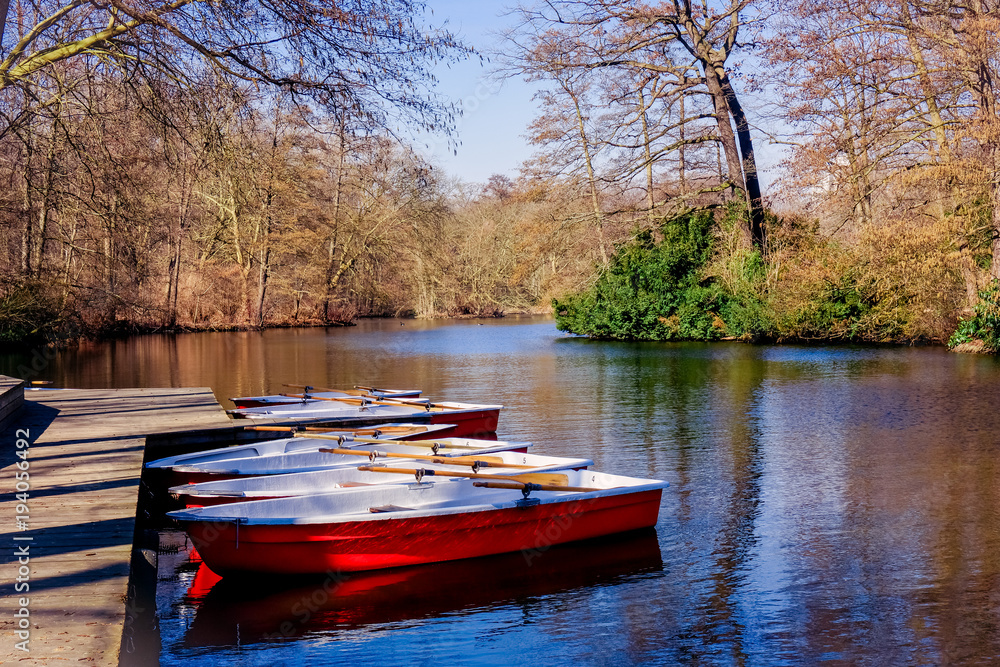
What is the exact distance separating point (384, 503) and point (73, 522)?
2492 mm

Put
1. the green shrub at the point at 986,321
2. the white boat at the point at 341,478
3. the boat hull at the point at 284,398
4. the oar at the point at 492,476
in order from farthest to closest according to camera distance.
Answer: the green shrub at the point at 986,321 → the boat hull at the point at 284,398 → the oar at the point at 492,476 → the white boat at the point at 341,478

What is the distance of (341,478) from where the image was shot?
8.83m

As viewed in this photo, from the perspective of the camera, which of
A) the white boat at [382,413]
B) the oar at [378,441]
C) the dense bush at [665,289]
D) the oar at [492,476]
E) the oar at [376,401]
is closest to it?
the oar at [492,476]

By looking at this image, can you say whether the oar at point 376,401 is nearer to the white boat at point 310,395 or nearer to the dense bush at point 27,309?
the white boat at point 310,395

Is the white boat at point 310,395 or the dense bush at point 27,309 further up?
the dense bush at point 27,309

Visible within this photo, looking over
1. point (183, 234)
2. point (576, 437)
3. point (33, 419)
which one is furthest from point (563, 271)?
point (33, 419)

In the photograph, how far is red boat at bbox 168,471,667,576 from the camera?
7.07 meters

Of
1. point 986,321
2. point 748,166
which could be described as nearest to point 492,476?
point 986,321

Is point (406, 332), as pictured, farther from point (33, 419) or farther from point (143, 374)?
point (33, 419)

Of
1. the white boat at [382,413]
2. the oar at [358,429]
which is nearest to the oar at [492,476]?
the oar at [358,429]

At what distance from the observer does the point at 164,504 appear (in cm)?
970

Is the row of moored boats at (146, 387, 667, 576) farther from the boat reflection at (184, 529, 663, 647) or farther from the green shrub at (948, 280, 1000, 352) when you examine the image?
the green shrub at (948, 280, 1000, 352)

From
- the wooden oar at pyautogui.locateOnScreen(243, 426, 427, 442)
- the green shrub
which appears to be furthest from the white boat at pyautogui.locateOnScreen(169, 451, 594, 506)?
the green shrub

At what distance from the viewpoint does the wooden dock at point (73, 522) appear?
173 inches
